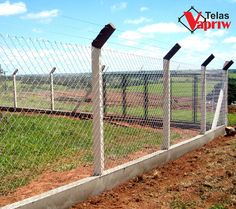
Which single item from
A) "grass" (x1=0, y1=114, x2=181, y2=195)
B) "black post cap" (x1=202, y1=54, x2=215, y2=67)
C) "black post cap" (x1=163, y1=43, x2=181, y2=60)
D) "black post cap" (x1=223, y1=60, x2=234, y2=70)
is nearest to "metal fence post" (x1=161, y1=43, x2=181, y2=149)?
"black post cap" (x1=163, y1=43, x2=181, y2=60)

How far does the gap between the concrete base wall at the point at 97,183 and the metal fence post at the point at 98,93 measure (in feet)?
0.77

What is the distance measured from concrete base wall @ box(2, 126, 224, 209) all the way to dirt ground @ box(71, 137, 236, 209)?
10cm

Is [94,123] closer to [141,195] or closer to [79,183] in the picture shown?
[79,183]

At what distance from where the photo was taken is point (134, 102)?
9711 mm

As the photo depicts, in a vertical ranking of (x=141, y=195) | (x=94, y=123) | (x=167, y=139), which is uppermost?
(x=94, y=123)

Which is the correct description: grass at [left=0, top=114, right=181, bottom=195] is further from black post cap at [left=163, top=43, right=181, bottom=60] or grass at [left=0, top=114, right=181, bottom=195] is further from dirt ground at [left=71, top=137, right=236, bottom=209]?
black post cap at [left=163, top=43, right=181, bottom=60]

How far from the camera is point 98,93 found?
16.6 ft

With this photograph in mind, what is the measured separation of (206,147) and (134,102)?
7.16ft

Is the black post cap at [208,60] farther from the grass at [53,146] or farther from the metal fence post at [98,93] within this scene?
the metal fence post at [98,93]

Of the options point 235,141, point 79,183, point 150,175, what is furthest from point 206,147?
point 79,183

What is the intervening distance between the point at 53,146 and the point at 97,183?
10.1 feet

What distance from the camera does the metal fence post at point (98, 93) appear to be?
4.91 meters

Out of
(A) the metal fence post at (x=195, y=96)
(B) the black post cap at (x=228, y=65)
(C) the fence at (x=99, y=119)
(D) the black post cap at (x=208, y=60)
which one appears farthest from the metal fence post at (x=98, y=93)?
(A) the metal fence post at (x=195, y=96)

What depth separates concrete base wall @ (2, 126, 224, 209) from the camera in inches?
163
